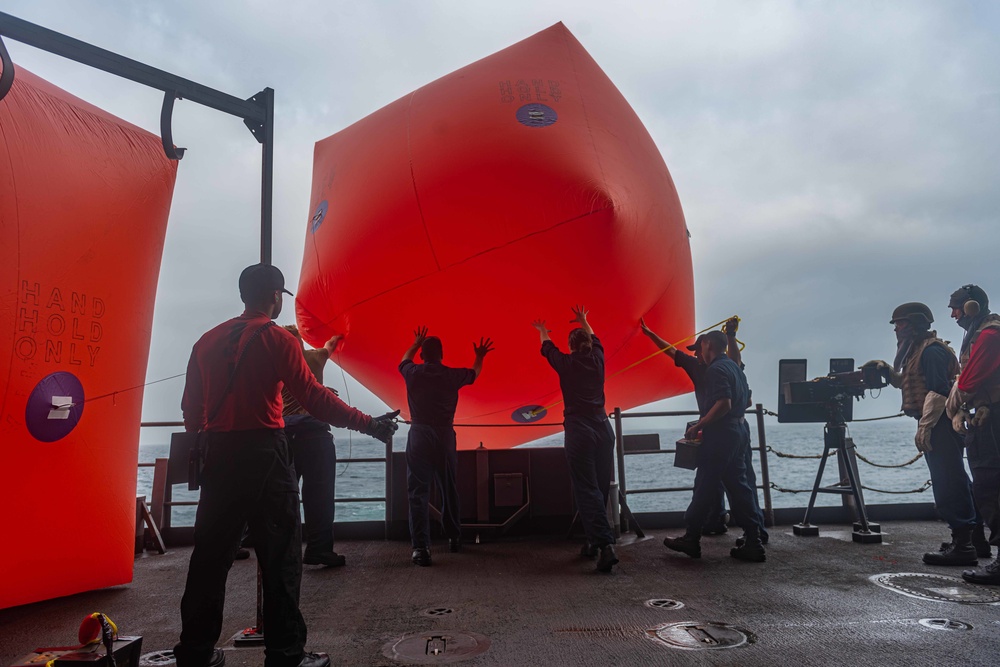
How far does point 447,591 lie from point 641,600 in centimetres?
109


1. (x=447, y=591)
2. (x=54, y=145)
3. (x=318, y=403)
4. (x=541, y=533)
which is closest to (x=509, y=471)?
(x=541, y=533)

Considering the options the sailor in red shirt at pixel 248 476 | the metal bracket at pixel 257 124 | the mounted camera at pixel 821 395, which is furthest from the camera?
the mounted camera at pixel 821 395

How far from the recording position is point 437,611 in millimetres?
3080

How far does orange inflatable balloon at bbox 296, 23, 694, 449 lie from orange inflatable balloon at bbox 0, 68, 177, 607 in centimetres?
122

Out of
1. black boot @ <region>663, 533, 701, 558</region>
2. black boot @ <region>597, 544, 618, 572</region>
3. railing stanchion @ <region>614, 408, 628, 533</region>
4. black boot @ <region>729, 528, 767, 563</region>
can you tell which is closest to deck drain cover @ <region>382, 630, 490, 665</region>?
black boot @ <region>597, 544, 618, 572</region>

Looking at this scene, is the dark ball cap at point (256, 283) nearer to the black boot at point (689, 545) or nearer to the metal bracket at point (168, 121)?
the metal bracket at point (168, 121)

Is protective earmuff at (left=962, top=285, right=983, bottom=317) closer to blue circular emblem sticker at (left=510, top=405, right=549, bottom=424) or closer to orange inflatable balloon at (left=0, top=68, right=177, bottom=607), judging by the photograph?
blue circular emblem sticker at (left=510, top=405, right=549, bottom=424)

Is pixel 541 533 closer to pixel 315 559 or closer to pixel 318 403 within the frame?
pixel 315 559

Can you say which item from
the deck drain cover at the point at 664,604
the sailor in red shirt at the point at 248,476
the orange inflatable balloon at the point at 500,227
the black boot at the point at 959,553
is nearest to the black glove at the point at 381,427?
the sailor in red shirt at the point at 248,476

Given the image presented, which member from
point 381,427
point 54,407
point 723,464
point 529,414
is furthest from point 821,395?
point 54,407

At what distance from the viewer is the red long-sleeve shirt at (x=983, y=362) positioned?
3.63 meters

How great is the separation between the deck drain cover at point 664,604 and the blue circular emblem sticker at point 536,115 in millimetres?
3009

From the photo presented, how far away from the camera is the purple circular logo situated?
131 inches

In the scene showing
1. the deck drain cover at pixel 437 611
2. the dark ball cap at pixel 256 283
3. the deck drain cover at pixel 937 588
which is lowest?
the deck drain cover at pixel 937 588
